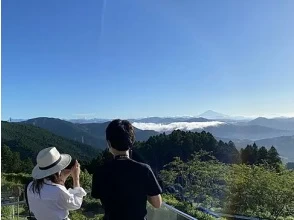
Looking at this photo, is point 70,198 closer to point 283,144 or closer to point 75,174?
point 75,174

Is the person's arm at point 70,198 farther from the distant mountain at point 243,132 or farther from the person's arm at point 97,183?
the distant mountain at point 243,132

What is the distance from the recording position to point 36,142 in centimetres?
4934

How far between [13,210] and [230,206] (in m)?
17.5

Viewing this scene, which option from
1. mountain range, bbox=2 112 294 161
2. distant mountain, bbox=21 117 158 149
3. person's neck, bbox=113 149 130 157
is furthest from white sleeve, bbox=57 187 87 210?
distant mountain, bbox=21 117 158 149

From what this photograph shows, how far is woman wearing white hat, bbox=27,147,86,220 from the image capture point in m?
1.60

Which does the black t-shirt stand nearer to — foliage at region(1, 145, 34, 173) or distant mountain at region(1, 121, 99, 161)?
foliage at region(1, 145, 34, 173)

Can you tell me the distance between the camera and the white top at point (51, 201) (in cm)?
160

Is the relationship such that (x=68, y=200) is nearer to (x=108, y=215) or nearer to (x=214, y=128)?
(x=108, y=215)

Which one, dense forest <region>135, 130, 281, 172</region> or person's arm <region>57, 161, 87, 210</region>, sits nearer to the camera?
person's arm <region>57, 161, 87, 210</region>

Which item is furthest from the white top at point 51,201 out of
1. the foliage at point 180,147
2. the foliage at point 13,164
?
the foliage at point 180,147

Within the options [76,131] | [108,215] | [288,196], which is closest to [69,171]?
[108,215]

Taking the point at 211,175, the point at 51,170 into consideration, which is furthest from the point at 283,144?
the point at 51,170

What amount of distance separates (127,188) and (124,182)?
26 millimetres

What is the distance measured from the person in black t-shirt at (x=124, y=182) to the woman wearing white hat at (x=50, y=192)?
0.56 ft
